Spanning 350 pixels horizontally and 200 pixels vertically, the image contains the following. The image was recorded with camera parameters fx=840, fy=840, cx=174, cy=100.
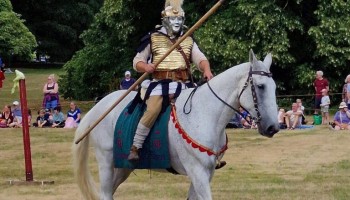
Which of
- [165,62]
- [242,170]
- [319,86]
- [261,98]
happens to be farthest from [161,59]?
[319,86]

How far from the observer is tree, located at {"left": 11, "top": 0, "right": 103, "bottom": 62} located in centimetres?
5672

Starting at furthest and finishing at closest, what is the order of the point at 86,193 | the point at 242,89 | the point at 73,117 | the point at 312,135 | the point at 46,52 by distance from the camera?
1. the point at 46,52
2. the point at 73,117
3. the point at 312,135
4. the point at 86,193
5. the point at 242,89

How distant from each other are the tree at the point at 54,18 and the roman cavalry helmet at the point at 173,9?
48.1m

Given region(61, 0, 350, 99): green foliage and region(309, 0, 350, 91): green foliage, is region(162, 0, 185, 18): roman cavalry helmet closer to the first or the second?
region(61, 0, 350, 99): green foliage

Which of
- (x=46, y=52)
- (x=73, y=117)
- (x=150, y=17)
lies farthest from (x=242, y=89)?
(x=46, y=52)

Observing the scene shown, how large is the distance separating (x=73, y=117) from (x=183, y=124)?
15.1 meters

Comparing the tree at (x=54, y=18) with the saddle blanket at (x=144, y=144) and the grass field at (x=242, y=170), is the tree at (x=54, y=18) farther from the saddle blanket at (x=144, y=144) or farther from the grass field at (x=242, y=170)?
the saddle blanket at (x=144, y=144)

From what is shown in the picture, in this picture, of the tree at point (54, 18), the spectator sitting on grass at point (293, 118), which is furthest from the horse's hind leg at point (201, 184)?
the tree at point (54, 18)

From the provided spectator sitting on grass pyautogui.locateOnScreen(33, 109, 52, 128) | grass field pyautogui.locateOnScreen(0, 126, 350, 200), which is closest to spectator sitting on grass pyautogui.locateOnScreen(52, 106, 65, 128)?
spectator sitting on grass pyautogui.locateOnScreen(33, 109, 52, 128)

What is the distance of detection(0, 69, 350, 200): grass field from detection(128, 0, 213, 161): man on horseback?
3274 millimetres

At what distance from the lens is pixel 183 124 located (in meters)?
8.48

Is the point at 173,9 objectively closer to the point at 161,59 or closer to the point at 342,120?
the point at 161,59

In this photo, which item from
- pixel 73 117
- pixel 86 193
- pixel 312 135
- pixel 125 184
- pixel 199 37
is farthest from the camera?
pixel 199 37

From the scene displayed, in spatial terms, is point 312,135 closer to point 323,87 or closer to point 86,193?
point 323,87
